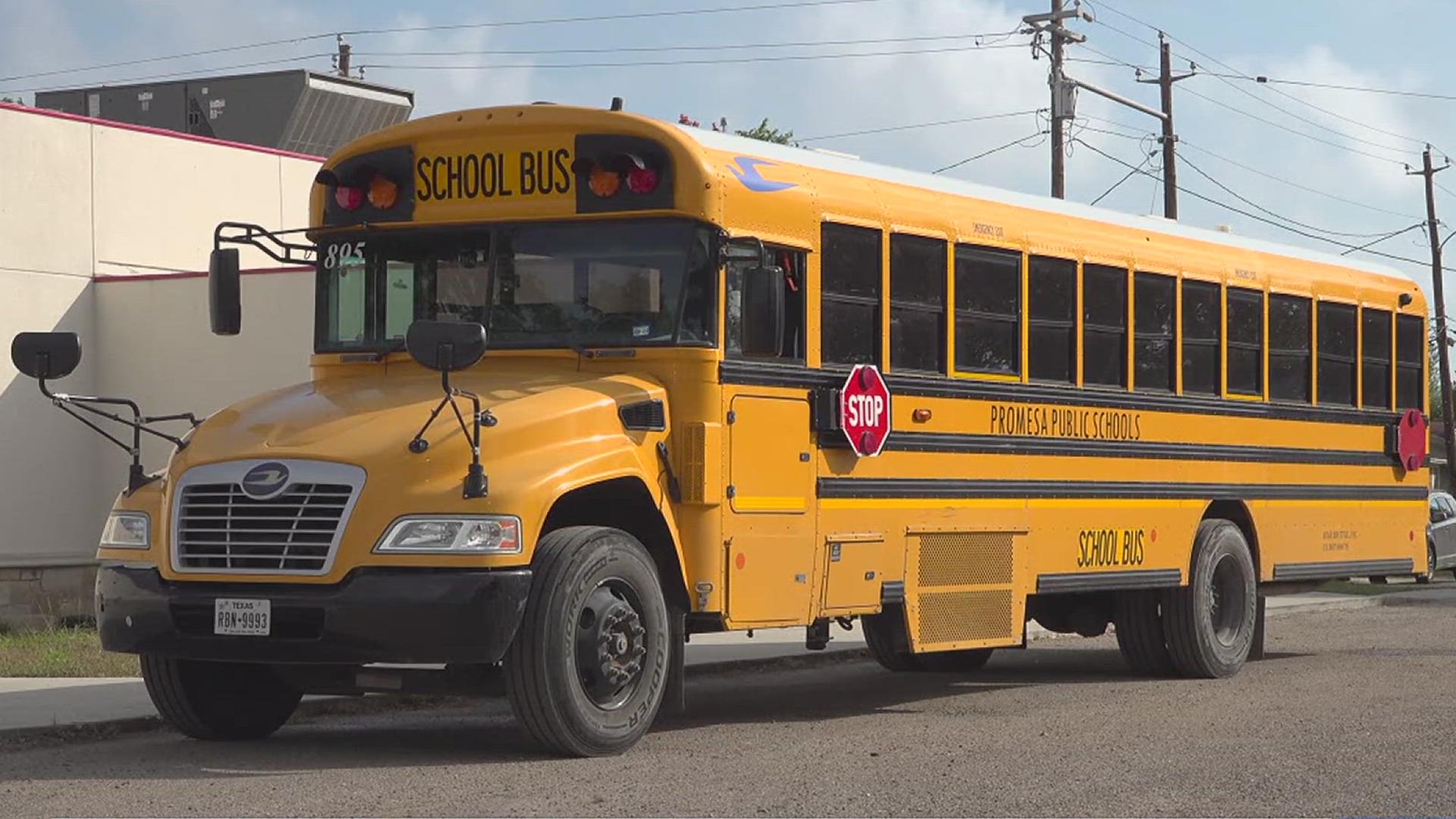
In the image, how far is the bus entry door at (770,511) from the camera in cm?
1031

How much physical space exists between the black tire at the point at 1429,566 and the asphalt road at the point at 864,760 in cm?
247

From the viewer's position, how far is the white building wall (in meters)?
21.6

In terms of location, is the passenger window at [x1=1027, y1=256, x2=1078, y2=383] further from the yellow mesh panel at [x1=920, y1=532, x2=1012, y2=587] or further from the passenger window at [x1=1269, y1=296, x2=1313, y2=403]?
the passenger window at [x1=1269, y1=296, x2=1313, y2=403]

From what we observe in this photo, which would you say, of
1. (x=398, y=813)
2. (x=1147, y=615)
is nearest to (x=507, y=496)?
(x=398, y=813)

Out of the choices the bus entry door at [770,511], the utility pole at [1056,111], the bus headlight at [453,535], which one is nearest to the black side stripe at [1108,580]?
the bus entry door at [770,511]

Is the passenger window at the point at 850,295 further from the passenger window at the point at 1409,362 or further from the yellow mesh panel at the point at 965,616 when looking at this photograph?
the passenger window at the point at 1409,362

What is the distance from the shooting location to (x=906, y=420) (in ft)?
37.8

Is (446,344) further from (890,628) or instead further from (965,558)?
(965,558)

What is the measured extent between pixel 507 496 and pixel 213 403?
1308 centimetres

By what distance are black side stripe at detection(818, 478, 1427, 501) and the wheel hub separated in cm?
152

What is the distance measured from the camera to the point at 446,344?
30.0 ft

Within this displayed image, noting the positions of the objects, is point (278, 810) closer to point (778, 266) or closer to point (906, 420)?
point (778, 266)

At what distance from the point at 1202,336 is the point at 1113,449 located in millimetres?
1343

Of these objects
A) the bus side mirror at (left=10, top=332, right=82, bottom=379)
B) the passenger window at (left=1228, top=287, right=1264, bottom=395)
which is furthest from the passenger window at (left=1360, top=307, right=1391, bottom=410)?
the bus side mirror at (left=10, top=332, right=82, bottom=379)
